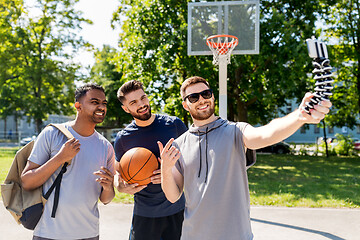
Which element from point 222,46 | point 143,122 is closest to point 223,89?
point 222,46

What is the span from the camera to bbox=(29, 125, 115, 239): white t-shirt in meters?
2.62

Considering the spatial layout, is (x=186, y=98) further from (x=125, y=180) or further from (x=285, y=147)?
(x=285, y=147)

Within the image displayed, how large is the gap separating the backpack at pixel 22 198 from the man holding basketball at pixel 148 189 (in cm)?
71

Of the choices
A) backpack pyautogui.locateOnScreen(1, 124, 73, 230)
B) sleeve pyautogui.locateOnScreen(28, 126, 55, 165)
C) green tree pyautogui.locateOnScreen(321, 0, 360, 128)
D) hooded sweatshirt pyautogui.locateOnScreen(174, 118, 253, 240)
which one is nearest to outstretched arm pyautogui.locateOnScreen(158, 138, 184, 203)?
hooded sweatshirt pyautogui.locateOnScreen(174, 118, 253, 240)

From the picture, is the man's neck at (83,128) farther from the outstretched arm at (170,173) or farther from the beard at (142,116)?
the outstretched arm at (170,173)

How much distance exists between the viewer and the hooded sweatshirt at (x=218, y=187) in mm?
2311

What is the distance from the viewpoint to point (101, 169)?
9.10 ft

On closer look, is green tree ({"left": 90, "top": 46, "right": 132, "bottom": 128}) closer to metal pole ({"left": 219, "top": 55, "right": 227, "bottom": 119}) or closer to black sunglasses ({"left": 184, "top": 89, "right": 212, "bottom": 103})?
metal pole ({"left": 219, "top": 55, "right": 227, "bottom": 119})

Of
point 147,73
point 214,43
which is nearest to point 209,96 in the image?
point 214,43

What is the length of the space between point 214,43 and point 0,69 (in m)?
20.8

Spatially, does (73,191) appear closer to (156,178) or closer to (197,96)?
(156,178)

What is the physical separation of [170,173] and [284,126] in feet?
3.17

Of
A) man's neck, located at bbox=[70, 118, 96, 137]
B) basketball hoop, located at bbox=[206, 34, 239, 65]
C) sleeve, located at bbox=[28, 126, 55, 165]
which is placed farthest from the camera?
basketball hoop, located at bbox=[206, 34, 239, 65]

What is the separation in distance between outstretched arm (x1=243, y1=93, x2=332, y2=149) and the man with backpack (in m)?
1.28
